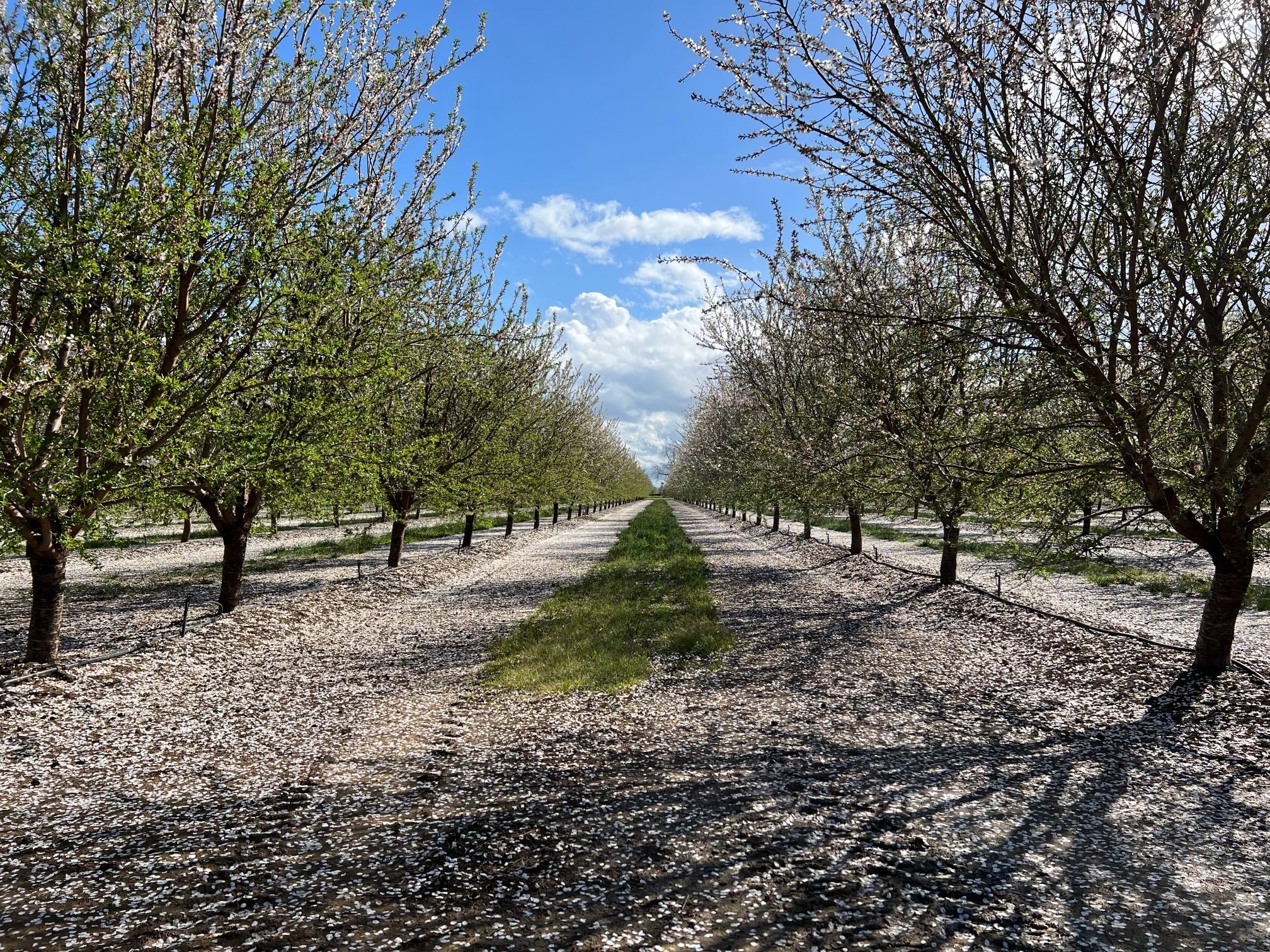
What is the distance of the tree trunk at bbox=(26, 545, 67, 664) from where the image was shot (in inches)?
368

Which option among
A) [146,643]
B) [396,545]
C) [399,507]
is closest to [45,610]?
[146,643]

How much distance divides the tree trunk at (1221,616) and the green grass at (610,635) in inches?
271

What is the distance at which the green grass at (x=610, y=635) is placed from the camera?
10281 mm

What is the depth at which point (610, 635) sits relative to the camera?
42.7 ft

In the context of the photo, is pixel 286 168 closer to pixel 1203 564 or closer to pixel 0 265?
pixel 0 265

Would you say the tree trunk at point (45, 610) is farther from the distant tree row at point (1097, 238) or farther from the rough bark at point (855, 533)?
the rough bark at point (855, 533)

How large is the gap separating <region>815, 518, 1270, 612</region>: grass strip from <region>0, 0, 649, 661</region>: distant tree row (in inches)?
376

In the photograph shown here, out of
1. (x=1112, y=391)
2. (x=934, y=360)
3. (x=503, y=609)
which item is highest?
(x=934, y=360)

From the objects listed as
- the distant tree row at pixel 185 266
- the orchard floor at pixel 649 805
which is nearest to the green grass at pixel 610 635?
A: the orchard floor at pixel 649 805

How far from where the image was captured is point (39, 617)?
9.47 m

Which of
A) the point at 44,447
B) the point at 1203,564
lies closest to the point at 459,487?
the point at 44,447

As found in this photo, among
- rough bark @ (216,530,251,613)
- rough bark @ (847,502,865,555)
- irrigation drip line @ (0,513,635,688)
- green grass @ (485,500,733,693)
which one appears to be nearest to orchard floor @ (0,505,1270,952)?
irrigation drip line @ (0,513,635,688)

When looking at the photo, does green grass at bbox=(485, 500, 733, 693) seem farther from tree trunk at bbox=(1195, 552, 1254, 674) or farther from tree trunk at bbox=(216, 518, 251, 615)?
tree trunk at bbox=(1195, 552, 1254, 674)

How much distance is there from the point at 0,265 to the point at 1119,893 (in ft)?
37.1
